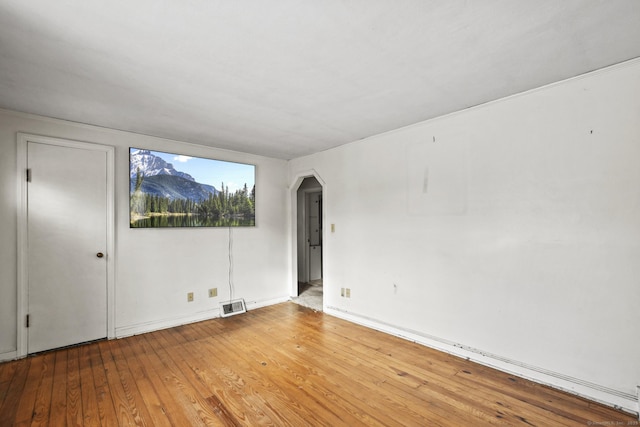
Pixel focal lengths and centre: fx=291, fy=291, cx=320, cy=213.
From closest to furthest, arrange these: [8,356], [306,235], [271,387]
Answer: [271,387], [8,356], [306,235]

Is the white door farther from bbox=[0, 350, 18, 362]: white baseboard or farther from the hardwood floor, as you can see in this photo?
the hardwood floor

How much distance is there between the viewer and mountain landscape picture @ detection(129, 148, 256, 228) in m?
3.65

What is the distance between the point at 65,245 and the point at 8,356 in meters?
1.14

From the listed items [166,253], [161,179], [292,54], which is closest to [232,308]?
[166,253]

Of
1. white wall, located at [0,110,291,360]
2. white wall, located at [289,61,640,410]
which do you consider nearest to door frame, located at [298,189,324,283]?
white wall, located at [0,110,291,360]

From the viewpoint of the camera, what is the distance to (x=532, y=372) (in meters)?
2.48

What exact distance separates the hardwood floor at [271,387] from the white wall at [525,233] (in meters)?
0.34

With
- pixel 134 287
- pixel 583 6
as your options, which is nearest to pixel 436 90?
pixel 583 6

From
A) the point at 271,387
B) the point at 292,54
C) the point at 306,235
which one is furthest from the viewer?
the point at 306,235

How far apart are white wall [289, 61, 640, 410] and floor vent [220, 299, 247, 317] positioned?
6.30 ft

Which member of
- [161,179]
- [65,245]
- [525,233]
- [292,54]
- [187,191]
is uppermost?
[292,54]

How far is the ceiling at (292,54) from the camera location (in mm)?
1552

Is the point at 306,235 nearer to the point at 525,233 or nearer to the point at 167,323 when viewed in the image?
the point at 167,323

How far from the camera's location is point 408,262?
11.3 feet
